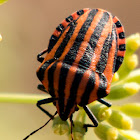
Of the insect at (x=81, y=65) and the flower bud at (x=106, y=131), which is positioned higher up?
the insect at (x=81, y=65)

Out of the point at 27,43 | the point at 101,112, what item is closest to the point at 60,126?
the point at 101,112

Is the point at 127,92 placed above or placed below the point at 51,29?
above

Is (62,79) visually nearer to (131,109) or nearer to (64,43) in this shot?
(64,43)

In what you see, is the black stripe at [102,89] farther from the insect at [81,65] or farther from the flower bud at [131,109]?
the flower bud at [131,109]

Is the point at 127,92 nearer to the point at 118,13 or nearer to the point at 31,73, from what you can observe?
the point at 31,73

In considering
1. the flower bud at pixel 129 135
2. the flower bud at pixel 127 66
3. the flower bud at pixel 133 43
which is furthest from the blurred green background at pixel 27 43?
the flower bud at pixel 133 43

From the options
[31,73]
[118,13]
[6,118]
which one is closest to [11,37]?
[31,73]
